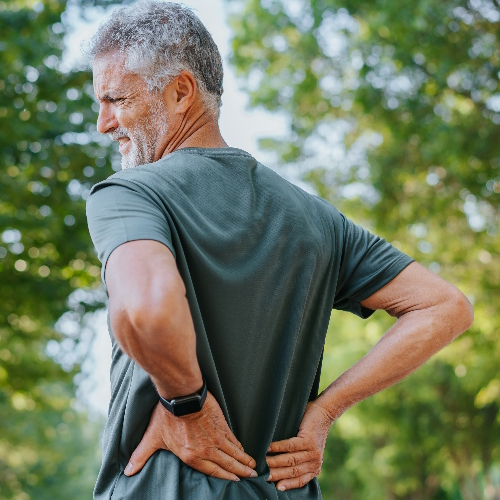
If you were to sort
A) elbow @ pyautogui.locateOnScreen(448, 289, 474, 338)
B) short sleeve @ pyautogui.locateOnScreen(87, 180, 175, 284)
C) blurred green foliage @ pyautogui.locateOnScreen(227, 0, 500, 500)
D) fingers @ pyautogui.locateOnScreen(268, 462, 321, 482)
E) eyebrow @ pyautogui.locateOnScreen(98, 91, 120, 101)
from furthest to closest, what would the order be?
blurred green foliage @ pyautogui.locateOnScreen(227, 0, 500, 500) < elbow @ pyautogui.locateOnScreen(448, 289, 474, 338) < eyebrow @ pyautogui.locateOnScreen(98, 91, 120, 101) < fingers @ pyautogui.locateOnScreen(268, 462, 321, 482) < short sleeve @ pyautogui.locateOnScreen(87, 180, 175, 284)

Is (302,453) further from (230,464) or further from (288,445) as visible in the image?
(230,464)

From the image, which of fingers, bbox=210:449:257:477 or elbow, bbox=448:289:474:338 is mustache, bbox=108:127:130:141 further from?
elbow, bbox=448:289:474:338

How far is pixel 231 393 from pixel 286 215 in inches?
19.9

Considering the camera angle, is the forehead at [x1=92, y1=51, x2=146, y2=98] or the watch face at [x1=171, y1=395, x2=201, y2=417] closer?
the watch face at [x1=171, y1=395, x2=201, y2=417]

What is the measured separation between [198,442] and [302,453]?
42 centimetres

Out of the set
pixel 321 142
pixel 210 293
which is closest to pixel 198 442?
pixel 210 293

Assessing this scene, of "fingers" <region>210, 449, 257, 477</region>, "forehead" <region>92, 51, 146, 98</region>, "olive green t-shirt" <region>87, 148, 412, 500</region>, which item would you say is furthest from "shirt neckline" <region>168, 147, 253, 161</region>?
"fingers" <region>210, 449, 257, 477</region>

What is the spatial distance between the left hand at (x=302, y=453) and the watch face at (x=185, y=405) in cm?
40

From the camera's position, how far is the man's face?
6.38 ft

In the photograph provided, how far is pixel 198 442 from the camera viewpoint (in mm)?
1629

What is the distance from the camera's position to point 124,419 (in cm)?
169

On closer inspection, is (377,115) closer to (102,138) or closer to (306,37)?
(306,37)

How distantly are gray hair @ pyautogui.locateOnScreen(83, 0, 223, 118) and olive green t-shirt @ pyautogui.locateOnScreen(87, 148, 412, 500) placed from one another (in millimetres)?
253

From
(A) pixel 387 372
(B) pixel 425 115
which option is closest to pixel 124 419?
(A) pixel 387 372
